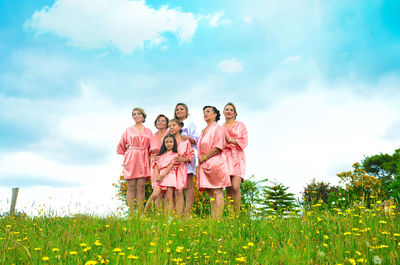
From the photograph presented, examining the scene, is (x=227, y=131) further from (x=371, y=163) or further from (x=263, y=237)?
(x=371, y=163)

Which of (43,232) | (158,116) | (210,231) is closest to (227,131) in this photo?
A: (158,116)

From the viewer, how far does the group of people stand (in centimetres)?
744

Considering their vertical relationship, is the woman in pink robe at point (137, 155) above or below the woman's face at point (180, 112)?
below

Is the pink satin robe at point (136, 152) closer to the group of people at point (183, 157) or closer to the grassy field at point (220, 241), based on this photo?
the group of people at point (183, 157)

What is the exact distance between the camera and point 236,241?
4.81m

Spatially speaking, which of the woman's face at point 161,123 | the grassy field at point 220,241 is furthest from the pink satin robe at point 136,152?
the grassy field at point 220,241

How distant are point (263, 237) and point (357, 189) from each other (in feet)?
34.7

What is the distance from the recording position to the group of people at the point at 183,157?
293 inches

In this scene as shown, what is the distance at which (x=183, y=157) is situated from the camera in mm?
8180

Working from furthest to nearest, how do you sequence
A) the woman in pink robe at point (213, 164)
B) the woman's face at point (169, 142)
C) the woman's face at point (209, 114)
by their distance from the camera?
the woman's face at point (169, 142) → the woman's face at point (209, 114) → the woman in pink robe at point (213, 164)

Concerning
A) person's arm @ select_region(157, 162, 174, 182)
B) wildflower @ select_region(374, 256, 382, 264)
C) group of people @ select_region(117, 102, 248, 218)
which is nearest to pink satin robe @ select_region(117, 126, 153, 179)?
group of people @ select_region(117, 102, 248, 218)

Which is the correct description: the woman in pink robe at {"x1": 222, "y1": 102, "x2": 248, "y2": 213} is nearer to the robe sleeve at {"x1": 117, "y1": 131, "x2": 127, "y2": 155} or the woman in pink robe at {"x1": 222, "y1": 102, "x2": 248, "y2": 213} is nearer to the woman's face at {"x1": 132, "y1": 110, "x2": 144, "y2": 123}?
the woman's face at {"x1": 132, "y1": 110, "x2": 144, "y2": 123}

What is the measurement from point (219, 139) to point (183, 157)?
1.17 metres

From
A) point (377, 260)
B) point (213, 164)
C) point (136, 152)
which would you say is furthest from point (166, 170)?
point (377, 260)
